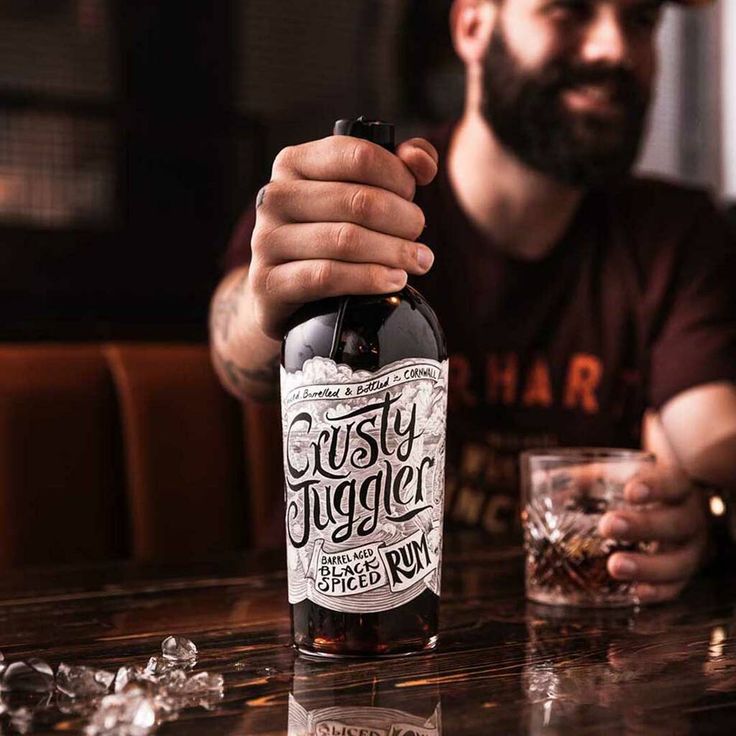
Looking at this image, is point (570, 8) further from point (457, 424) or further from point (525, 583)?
point (525, 583)

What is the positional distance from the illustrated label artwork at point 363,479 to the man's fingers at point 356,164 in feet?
0.40

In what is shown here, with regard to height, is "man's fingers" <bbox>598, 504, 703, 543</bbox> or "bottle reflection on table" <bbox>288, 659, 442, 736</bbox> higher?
"bottle reflection on table" <bbox>288, 659, 442, 736</bbox>

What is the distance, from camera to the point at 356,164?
0.66m

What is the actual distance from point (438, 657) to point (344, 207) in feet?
0.93

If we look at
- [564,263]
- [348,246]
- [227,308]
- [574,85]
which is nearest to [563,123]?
[574,85]

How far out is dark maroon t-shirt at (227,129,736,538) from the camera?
4.93ft

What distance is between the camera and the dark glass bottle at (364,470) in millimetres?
614

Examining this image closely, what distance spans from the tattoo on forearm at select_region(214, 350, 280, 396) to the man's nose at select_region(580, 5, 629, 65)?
71 centimetres

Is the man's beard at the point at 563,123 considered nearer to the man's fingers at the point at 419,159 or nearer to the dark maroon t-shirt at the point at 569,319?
the dark maroon t-shirt at the point at 569,319

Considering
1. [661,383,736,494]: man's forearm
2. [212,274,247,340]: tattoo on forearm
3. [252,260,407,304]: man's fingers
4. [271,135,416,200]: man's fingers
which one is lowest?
[661,383,736,494]: man's forearm

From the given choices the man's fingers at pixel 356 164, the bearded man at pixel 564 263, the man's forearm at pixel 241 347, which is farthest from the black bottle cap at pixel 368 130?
the bearded man at pixel 564 263

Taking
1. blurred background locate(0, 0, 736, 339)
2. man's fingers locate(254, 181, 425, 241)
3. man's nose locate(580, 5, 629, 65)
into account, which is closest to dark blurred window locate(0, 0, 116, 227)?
blurred background locate(0, 0, 736, 339)

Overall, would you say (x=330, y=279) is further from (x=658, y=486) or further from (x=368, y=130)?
(x=658, y=486)

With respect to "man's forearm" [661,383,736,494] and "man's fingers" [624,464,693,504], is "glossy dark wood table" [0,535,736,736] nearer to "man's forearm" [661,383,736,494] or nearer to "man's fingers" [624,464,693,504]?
"man's fingers" [624,464,693,504]
